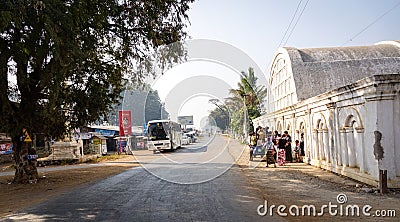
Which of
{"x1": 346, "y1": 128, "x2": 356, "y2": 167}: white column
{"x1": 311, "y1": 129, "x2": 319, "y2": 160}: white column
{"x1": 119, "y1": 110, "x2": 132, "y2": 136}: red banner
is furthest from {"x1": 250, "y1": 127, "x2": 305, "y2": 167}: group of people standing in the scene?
{"x1": 119, "y1": 110, "x2": 132, "y2": 136}: red banner

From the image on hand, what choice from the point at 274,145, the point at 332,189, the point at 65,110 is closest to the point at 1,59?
the point at 65,110

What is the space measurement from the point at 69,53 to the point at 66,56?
13 centimetres

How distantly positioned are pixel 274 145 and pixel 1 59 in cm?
1407

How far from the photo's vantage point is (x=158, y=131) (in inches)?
1203

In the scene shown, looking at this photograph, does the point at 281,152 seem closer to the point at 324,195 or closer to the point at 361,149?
the point at 361,149

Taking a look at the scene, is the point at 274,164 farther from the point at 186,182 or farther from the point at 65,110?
the point at 65,110

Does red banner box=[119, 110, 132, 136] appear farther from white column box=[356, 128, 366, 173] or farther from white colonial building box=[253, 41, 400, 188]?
white column box=[356, 128, 366, 173]

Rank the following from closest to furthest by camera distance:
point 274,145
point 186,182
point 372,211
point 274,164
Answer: point 372,211 < point 186,182 < point 274,164 < point 274,145

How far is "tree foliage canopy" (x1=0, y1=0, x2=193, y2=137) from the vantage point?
37.2 feet

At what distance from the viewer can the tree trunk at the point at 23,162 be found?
53.7ft

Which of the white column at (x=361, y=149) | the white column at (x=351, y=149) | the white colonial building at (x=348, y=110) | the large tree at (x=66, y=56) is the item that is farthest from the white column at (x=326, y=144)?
the large tree at (x=66, y=56)

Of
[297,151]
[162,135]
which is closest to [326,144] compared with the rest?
[297,151]

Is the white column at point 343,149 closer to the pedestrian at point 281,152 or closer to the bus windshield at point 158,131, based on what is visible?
the pedestrian at point 281,152

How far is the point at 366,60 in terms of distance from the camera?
31.2 meters
